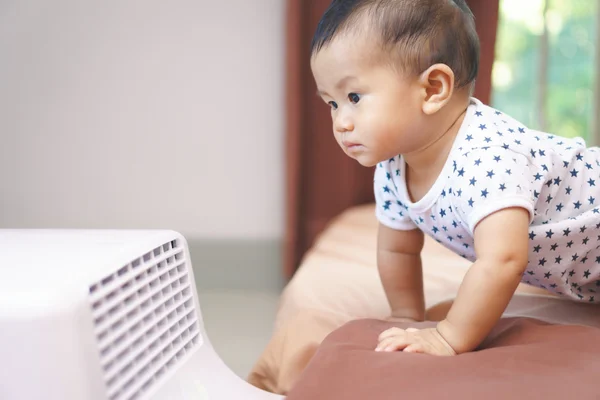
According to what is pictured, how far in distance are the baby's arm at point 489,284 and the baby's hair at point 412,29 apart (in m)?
0.25

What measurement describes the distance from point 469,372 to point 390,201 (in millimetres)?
474

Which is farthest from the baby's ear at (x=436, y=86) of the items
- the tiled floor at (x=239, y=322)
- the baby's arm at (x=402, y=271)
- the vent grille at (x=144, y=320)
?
the tiled floor at (x=239, y=322)

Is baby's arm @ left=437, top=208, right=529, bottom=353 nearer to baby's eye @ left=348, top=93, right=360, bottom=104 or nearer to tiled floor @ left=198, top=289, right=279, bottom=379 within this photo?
baby's eye @ left=348, top=93, right=360, bottom=104

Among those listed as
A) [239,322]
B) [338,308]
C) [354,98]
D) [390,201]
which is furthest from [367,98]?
[239,322]

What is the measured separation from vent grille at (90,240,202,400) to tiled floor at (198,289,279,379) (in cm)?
82

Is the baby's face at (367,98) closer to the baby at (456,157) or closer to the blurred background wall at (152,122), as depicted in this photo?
the baby at (456,157)

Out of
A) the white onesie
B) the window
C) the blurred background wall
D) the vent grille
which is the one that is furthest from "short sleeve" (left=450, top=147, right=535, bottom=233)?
the window

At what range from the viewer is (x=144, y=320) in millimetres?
616

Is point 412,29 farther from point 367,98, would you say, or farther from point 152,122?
point 152,122

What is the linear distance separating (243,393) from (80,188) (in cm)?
203

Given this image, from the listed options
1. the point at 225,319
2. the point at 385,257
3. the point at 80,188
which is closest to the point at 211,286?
the point at 225,319

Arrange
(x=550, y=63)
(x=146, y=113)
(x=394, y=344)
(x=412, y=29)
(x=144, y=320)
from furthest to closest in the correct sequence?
(x=550, y=63) → (x=146, y=113) → (x=412, y=29) → (x=394, y=344) → (x=144, y=320)

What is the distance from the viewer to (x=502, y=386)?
600mm

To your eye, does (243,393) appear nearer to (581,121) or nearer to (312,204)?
(312,204)
